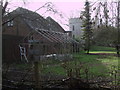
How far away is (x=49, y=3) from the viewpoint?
252 inches

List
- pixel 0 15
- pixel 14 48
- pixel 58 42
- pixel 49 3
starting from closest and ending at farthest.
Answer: pixel 0 15, pixel 49 3, pixel 14 48, pixel 58 42

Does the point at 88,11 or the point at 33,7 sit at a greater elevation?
the point at 33,7

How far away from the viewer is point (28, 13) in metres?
7.33

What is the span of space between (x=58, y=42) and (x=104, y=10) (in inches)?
342

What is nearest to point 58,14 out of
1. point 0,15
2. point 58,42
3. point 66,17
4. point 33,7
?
point 66,17

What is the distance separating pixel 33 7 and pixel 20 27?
1041 centimetres

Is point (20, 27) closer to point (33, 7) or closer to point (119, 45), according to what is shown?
point (33, 7)

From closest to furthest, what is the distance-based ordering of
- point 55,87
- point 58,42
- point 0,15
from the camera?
1. point 55,87
2. point 0,15
3. point 58,42

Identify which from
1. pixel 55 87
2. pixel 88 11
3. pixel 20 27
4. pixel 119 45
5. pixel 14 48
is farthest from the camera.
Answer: pixel 119 45

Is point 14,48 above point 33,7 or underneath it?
underneath

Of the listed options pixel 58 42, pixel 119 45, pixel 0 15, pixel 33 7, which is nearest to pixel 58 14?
pixel 33 7

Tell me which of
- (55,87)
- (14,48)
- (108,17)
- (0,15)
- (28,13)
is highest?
(28,13)

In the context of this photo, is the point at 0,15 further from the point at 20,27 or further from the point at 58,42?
the point at 20,27

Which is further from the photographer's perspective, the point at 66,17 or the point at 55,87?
the point at 66,17
